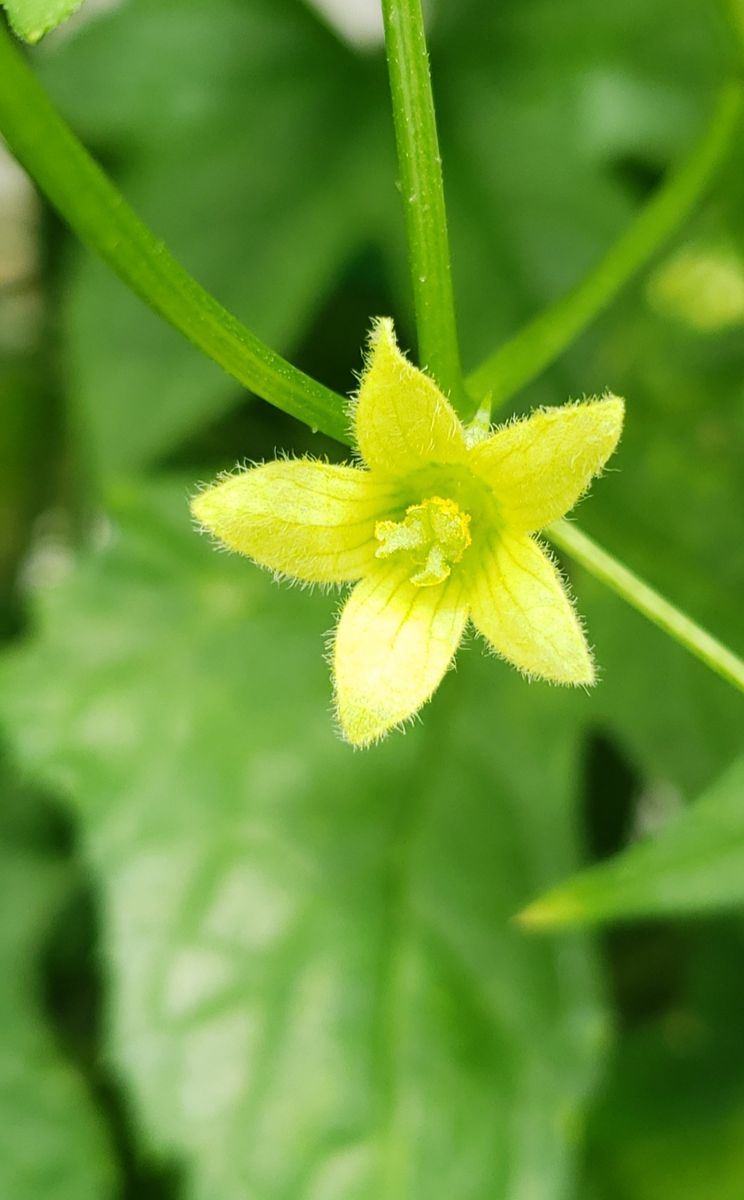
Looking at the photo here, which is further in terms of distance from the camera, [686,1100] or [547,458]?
[686,1100]

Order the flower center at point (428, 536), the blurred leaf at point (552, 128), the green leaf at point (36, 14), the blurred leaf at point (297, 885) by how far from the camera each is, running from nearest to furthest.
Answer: the green leaf at point (36, 14), the flower center at point (428, 536), the blurred leaf at point (297, 885), the blurred leaf at point (552, 128)

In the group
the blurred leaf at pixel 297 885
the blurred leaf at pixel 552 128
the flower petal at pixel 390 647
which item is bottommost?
the blurred leaf at pixel 297 885

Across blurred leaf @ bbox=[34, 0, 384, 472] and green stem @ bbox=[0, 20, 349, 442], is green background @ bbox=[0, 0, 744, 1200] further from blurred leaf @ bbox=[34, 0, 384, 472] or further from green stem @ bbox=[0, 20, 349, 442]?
green stem @ bbox=[0, 20, 349, 442]

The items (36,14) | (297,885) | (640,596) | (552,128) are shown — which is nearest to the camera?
(36,14)

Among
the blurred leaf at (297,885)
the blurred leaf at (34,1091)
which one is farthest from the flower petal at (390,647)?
the blurred leaf at (34,1091)

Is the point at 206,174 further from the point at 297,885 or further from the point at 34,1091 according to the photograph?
the point at 34,1091

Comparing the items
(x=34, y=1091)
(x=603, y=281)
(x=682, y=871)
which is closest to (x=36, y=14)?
(x=603, y=281)

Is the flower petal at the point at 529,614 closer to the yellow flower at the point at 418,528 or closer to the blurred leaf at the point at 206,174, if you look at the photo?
the yellow flower at the point at 418,528
